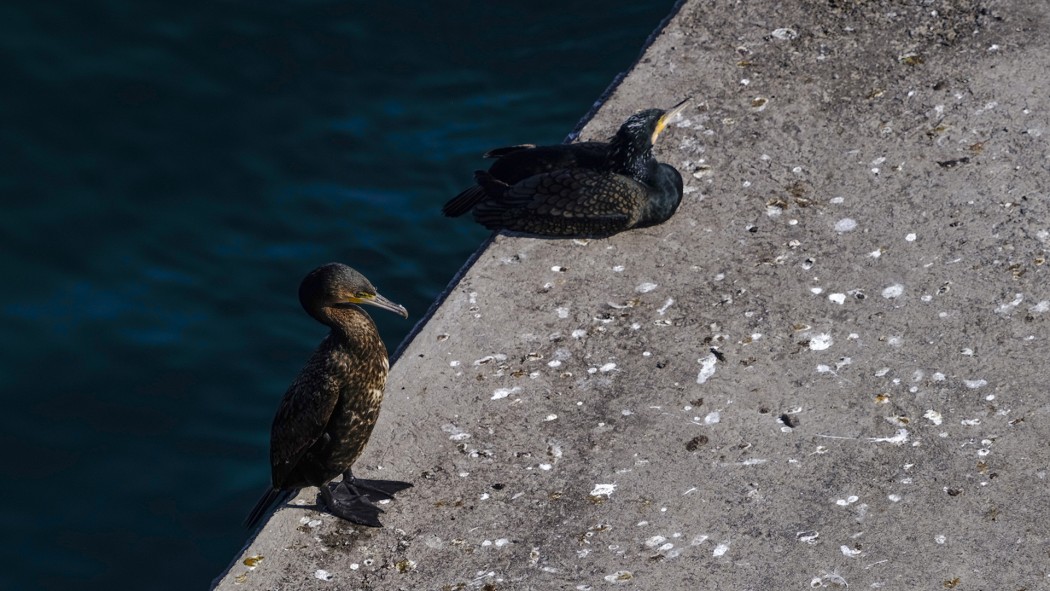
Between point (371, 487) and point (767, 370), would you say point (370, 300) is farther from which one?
point (767, 370)

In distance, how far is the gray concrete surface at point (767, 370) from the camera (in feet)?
15.0

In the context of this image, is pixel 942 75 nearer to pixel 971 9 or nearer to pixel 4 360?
pixel 971 9

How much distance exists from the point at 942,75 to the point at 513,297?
2760mm

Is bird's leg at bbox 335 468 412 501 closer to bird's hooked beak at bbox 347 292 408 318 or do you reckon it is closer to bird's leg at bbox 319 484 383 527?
bird's leg at bbox 319 484 383 527

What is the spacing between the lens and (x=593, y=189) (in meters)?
6.02

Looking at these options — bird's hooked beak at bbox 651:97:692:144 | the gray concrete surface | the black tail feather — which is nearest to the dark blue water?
the black tail feather

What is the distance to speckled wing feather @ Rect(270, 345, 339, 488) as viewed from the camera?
15.6ft

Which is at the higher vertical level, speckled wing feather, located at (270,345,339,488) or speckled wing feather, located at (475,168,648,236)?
speckled wing feather, located at (270,345,339,488)

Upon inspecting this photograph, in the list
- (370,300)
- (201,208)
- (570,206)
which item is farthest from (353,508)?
(201,208)

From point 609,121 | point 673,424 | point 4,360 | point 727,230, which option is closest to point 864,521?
point 673,424

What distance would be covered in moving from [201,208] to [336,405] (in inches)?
145

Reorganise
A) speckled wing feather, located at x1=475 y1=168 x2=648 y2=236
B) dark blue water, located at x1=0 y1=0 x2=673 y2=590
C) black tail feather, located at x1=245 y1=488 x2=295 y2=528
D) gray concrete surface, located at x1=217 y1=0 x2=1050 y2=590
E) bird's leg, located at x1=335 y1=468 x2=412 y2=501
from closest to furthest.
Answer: gray concrete surface, located at x1=217 y1=0 x2=1050 y2=590
bird's leg, located at x1=335 y1=468 x2=412 y2=501
black tail feather, located at x1=245 y1=488 x2=295 y2=528
speckled wing feather, located at x1=475 y1=168 x2=648 y2=236
dark blue water, located at x1=0 y1=0 x2=673 y2=590

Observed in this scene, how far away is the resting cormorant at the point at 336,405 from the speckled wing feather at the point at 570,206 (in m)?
1.37

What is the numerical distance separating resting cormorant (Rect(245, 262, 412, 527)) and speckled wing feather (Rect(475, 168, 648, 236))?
4.49 feet
